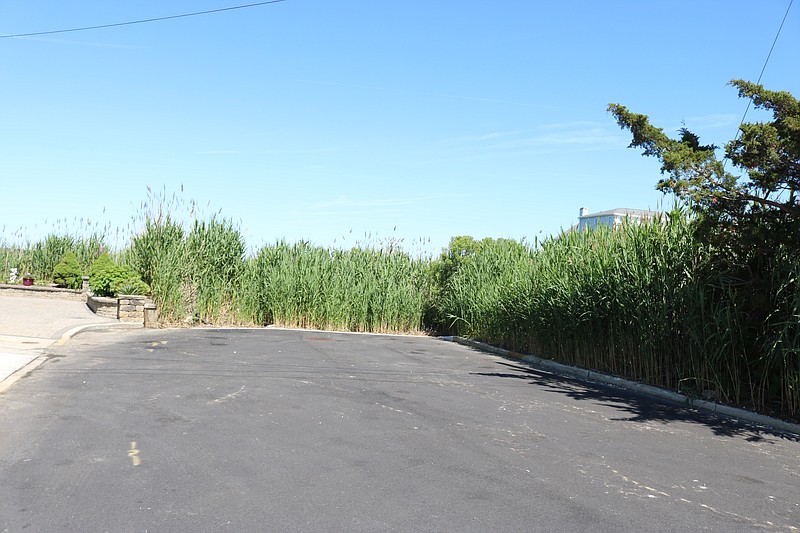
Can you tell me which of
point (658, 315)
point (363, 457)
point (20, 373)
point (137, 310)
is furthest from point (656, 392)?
point (137, 310)

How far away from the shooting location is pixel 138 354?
13273mm

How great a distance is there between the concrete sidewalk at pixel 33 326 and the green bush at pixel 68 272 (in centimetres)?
152

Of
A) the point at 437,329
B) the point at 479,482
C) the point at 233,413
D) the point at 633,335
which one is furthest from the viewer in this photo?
the point at 437,329

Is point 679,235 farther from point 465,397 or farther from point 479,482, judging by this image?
point 479,482

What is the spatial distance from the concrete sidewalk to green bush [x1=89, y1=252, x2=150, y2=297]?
0.91 metres

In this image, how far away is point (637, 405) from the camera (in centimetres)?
993

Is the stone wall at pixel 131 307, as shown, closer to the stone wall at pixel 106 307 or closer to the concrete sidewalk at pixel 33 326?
the concrete sidewalk at pixel 33 326

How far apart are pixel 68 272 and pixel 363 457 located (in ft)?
85.3

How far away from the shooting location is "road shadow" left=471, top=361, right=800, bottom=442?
848cm

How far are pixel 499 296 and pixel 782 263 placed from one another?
8866 millimetres

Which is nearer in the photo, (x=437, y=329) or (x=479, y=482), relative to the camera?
(x=479, y=482)

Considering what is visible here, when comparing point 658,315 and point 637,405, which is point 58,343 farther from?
point 658,315

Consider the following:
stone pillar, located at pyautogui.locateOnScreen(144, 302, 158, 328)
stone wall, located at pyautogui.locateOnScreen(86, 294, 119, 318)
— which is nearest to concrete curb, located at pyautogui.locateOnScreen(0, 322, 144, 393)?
stone pillar, located at pyautogui.locateOnScreen(144, 302, 158, 328)

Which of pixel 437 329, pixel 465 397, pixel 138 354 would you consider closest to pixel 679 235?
pixel 465 397
